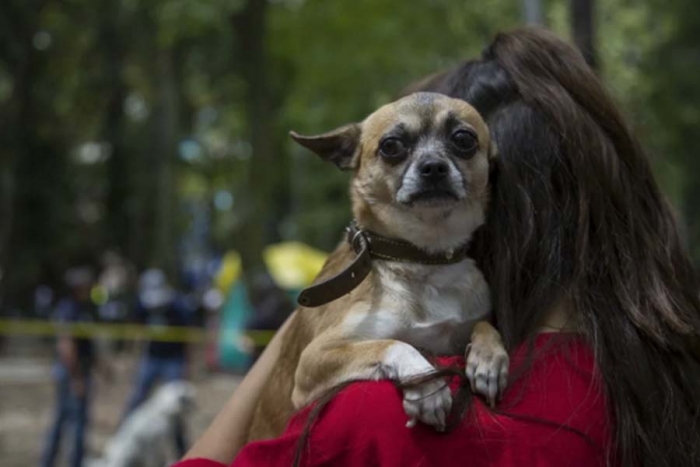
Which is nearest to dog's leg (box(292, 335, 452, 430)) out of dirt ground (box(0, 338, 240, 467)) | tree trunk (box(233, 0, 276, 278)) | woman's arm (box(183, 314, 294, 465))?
woman's arm (box(183, 314, 294, 465))

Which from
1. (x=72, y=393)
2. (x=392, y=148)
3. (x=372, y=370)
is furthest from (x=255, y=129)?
(x=372, y=370)

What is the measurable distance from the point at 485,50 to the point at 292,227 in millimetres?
40168

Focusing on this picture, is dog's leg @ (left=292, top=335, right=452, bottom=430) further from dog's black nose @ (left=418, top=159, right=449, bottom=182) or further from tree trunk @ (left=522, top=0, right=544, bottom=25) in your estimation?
tree trunk @ (left=522, top=0, right=544, bottom=25)

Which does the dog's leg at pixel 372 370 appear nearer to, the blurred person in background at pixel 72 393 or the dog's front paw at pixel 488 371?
the dog's front paw at pixel 488 371

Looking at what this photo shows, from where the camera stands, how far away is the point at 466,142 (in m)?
2.86

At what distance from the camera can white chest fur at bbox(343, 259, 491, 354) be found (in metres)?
2.79

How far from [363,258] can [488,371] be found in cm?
50

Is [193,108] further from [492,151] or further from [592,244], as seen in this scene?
[592,244]

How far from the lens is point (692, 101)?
2616 centimetres

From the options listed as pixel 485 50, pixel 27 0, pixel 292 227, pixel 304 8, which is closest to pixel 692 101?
pixel 304 8

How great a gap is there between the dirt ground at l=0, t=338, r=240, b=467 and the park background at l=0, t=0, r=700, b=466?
60mm

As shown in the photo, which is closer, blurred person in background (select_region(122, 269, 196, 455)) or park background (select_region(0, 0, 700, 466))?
blurred person in background (select_region(122, 269, 196, 455))

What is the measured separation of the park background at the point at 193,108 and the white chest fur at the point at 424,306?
33.9 ft

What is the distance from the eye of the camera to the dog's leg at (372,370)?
2291 mm
